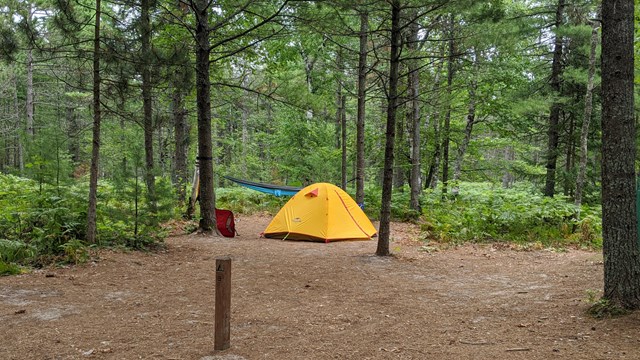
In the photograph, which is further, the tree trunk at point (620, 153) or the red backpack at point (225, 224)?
the red backpack at point (225, 224)

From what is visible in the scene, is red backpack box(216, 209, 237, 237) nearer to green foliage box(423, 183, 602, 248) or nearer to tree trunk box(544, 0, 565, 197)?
green foliage box(423, 183, 602, 248)

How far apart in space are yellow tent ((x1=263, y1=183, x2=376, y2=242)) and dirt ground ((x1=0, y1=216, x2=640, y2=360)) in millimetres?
1909

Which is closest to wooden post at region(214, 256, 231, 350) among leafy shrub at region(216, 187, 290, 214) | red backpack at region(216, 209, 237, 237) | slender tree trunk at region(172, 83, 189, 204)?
red backpack at region(216, 209, 237, 237)

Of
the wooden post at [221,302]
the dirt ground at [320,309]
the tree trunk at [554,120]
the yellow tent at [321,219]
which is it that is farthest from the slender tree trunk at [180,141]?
the tree trunk at [554,120]

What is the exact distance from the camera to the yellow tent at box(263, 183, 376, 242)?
9.14 metres

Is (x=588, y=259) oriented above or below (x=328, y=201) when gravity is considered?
below

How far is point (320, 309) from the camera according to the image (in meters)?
4.47

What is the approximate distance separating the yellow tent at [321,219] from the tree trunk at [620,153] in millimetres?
5915

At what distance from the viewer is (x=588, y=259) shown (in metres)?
6.58

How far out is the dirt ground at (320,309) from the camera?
3279 mm

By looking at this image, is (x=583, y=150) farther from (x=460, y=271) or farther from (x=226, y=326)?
(x=226, y=326)

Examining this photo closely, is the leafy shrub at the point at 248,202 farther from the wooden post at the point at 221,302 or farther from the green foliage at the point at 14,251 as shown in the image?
the wooden post at the point at 221,302

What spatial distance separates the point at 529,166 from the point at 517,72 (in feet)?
9.97

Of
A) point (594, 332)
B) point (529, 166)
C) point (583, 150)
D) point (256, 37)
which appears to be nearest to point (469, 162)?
point (529, 166)
